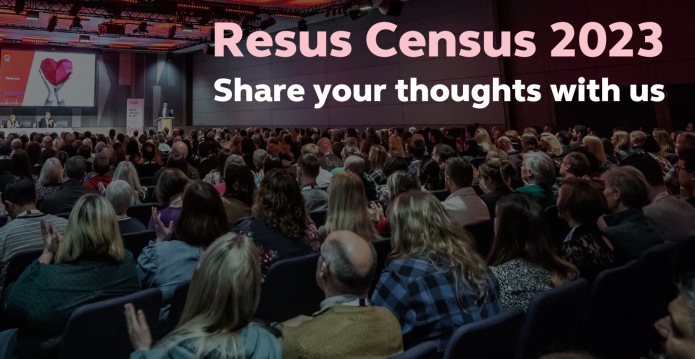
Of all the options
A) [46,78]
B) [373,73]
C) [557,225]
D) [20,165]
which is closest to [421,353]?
[557,225]

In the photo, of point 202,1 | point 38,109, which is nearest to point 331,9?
point 202,1

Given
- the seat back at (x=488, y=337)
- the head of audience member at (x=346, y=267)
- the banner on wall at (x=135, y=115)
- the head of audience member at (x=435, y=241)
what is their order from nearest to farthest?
1. the seat back at (x=488, y=337)
2. the head of audience member at (x=346, y=267)
3. the head of audience member at (x=435, y=241)
4. the banner on wall at (x=135, y=115)

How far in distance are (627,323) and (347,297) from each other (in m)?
1.84

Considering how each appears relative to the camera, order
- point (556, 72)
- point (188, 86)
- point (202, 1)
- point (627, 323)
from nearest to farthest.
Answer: point (627, 323)
point (556, 72)
point (202, 1)
point (188, 86)

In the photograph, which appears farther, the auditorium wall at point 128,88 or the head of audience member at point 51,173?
the auditorium wall at point 128,88

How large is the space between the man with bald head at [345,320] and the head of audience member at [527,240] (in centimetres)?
83

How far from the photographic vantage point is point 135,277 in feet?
7.29

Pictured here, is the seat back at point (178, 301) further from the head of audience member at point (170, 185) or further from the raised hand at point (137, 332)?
the head of audience member at point (170, 185)

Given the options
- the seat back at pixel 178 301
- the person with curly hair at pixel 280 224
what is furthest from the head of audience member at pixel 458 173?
the seat back at pixel 178 301

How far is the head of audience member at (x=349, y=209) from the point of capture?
295cm

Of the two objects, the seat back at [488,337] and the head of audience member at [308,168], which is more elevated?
the head of audience member at [308,168]

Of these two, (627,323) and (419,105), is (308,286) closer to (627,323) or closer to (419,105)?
(627,323)

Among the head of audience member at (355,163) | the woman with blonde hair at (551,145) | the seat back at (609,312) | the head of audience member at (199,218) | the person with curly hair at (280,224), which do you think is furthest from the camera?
the woman with blonde hair at (551,145)

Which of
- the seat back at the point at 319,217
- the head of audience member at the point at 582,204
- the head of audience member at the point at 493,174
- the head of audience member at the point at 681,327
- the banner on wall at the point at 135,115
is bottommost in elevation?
the seat back at the point at 319,217
